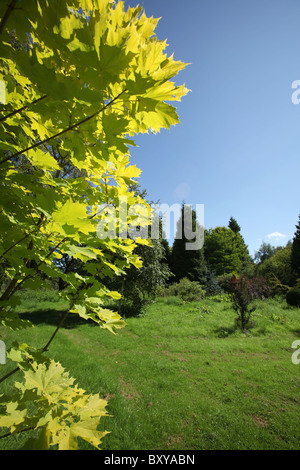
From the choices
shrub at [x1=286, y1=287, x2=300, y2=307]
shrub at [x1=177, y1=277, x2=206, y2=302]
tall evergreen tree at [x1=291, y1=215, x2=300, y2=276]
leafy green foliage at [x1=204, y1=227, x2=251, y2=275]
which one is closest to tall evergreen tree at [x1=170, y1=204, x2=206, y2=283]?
leafy green foliage at [x1=204, y1=227, x2=251, y2=275]

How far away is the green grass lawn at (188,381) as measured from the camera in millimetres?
3170

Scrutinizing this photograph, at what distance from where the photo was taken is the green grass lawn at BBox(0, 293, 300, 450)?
3.17 m

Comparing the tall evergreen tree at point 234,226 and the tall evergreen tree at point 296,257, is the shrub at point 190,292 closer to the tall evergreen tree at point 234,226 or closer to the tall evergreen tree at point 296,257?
the tall evergreen tree at point 296,257

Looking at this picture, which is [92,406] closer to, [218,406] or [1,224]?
[1,224]

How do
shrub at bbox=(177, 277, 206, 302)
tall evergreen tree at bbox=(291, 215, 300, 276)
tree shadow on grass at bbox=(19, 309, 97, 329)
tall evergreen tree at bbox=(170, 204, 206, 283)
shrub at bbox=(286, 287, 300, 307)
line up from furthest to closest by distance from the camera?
tall evergreen tree at bbox=(291, 215, 300, 276)
tall evergreen tree at bbox=(170, 204, 206, 283)
shrub at bbox=(177, 277, 206, 302)
shrub at bbox=(286, 287, 300, 307)
tree shadow on grass at bbox=(19, 309, 97, 329)

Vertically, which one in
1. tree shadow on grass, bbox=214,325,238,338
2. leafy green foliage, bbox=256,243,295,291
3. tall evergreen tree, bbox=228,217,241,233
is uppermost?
tall evergreen tree, bbox=228,217,241,233

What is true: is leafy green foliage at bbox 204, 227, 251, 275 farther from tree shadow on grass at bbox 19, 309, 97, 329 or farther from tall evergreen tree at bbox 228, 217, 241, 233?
tree shadow on grass at bbox 19, 309, 97, 329

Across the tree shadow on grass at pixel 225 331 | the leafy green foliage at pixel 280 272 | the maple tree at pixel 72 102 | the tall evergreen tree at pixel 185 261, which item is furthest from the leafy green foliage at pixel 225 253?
the maple tree at pixel 72 102

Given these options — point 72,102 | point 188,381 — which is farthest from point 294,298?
point 72,102

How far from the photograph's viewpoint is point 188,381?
473 centimetres

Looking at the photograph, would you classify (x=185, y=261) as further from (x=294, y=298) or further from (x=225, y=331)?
(x=225, y=331)

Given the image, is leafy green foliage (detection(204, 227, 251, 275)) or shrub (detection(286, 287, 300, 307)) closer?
shrub (detection(286, 287, 300, 307))

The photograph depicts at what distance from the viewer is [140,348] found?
6.76 metres

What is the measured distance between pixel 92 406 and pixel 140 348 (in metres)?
6.25
